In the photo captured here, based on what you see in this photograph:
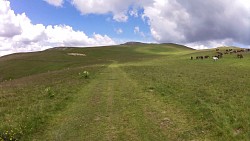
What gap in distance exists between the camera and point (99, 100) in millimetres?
24984

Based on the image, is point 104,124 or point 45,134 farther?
point 104,124

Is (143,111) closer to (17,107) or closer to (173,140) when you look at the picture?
(173,140)

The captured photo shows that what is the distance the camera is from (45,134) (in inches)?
661

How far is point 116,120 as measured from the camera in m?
18.8

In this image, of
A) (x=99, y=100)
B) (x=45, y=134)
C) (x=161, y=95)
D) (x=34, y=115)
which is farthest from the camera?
(x=161, y=95)

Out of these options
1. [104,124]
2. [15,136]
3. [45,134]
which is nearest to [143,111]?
[104,124]

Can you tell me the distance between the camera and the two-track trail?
16.2 m

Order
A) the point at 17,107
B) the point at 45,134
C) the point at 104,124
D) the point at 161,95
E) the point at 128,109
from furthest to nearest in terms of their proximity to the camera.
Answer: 1. the point at 161,95
2. the point at 17,107
3. the point at 128,109
4. the point at 104,124
5. the point at 45,134

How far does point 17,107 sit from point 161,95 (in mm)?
11337

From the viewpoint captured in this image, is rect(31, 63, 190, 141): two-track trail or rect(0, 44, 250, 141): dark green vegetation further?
rect(0, 44, 250, 141): dark green vegetation

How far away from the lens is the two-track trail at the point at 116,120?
53.1 feet

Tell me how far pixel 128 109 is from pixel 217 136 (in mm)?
7248

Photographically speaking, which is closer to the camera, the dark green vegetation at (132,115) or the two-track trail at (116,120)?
the two-track trail at (116,120)

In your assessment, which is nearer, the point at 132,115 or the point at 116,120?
the point at 116,120
